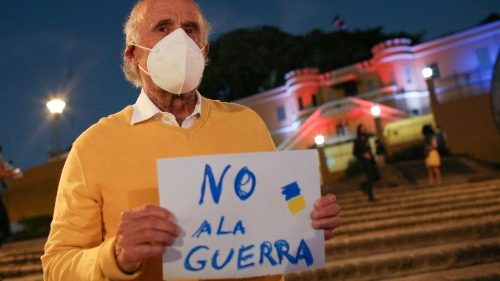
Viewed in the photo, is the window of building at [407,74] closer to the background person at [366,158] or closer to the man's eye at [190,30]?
the background person at [366,158]

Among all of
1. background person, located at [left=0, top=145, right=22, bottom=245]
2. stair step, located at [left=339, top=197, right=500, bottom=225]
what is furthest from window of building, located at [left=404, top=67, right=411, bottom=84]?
background person, located at [left=0, top=145, right=22, bottom=245]

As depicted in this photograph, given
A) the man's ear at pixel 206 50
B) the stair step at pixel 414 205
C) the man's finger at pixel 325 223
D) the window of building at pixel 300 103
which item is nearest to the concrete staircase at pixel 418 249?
the stair step at pixel 414 205

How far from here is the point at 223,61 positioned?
44.8m

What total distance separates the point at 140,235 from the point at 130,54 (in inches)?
36.3

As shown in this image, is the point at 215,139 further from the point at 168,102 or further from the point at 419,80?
the point at 419,80

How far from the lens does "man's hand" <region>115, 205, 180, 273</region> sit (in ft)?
3.48

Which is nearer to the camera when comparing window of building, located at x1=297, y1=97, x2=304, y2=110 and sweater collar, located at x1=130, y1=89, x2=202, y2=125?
sweater collar, located at x1=130, y1=89, x2=202, y2=125

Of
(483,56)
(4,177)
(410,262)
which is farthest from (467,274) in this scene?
(483,56)

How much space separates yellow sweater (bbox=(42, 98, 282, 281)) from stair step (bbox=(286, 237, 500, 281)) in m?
2.47

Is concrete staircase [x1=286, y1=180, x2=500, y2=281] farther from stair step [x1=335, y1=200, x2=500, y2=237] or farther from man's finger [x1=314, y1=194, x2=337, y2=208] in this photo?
man's finger [x1=314, y1=194, x2=337, y2=208]

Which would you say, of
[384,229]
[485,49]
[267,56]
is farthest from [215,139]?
[267,56]

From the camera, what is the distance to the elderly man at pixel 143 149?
111 cm

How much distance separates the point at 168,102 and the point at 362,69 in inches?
1366

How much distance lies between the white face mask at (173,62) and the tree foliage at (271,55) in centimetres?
3990
